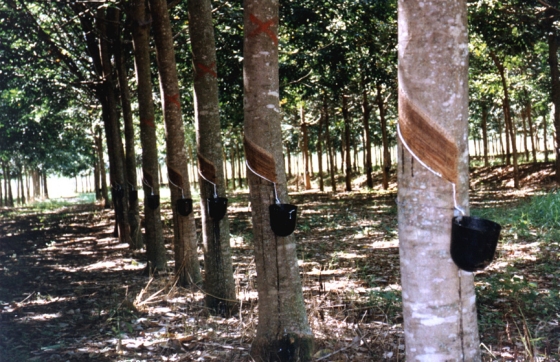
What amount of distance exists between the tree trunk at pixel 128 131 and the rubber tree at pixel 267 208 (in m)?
7.56

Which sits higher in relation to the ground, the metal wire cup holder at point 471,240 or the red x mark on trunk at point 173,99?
the red x mark on trunk at point 173,99

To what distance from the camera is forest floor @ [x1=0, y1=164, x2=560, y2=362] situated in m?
4.83

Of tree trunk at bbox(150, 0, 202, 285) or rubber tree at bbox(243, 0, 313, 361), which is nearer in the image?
rubber tree at bbox(243, 0, 313, 361)

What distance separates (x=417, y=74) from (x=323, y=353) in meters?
2.71

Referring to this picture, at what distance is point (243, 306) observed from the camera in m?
6.22

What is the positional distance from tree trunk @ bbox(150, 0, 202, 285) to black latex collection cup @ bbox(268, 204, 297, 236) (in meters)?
3.68

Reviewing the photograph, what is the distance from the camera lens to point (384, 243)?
424 inches

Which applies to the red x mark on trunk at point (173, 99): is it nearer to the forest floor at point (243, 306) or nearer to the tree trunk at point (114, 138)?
the forest floor at point (243, 306)

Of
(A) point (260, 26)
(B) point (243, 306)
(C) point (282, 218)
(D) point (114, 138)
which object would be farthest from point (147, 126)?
(C) point (282, 218)

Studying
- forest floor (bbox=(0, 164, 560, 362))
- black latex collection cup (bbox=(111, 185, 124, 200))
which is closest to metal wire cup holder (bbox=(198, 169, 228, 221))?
forest floor (bbox=(0, 164, 560, 362))

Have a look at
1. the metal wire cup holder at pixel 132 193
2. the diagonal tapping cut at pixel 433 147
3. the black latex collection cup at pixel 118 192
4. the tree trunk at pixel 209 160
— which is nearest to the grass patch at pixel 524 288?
the diagonal tapping cut at pixel 433 147

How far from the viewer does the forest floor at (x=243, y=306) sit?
483 centimetres

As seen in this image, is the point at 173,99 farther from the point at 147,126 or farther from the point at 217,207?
the point at 217,207

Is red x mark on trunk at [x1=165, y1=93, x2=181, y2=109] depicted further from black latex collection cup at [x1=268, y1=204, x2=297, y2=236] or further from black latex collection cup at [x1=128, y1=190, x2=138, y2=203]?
black latex collection cup at [x1=128, y1=190, x2=138, y2=203]
